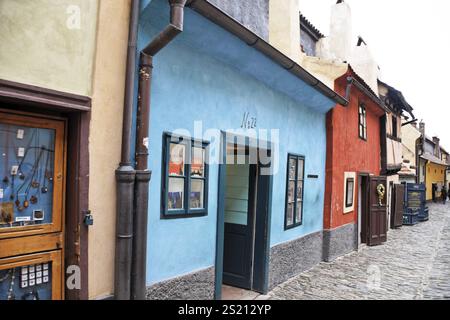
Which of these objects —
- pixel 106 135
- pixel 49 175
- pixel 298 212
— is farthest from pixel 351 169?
pixel 49 175

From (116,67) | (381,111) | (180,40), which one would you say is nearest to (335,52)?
(381,111)

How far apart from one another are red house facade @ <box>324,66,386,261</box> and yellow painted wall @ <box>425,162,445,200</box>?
26024mm

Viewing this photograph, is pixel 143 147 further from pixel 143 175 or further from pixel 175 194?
pixel 175 194

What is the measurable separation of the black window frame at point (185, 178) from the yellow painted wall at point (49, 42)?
1162 millimetres

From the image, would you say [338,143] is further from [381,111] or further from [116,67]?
[116,67]

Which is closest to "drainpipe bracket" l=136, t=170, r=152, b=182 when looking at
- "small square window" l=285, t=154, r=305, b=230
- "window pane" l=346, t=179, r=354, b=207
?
"small square window" l=285, t=154, r=305, b=230

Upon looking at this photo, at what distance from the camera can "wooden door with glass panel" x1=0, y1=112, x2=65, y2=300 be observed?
2980 mm

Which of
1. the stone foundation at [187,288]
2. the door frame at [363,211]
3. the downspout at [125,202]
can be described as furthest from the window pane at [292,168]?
the door frame at [363,211]

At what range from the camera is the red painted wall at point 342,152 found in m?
9.48

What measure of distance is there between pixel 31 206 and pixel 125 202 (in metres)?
0.83

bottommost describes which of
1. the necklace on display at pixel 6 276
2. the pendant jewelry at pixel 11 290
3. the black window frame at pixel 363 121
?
the pendant jewelry at pixel 11 290

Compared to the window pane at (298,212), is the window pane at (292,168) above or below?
above

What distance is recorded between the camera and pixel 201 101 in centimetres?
482

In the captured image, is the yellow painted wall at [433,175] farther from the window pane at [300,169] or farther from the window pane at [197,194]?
the window pane at [197,194]
